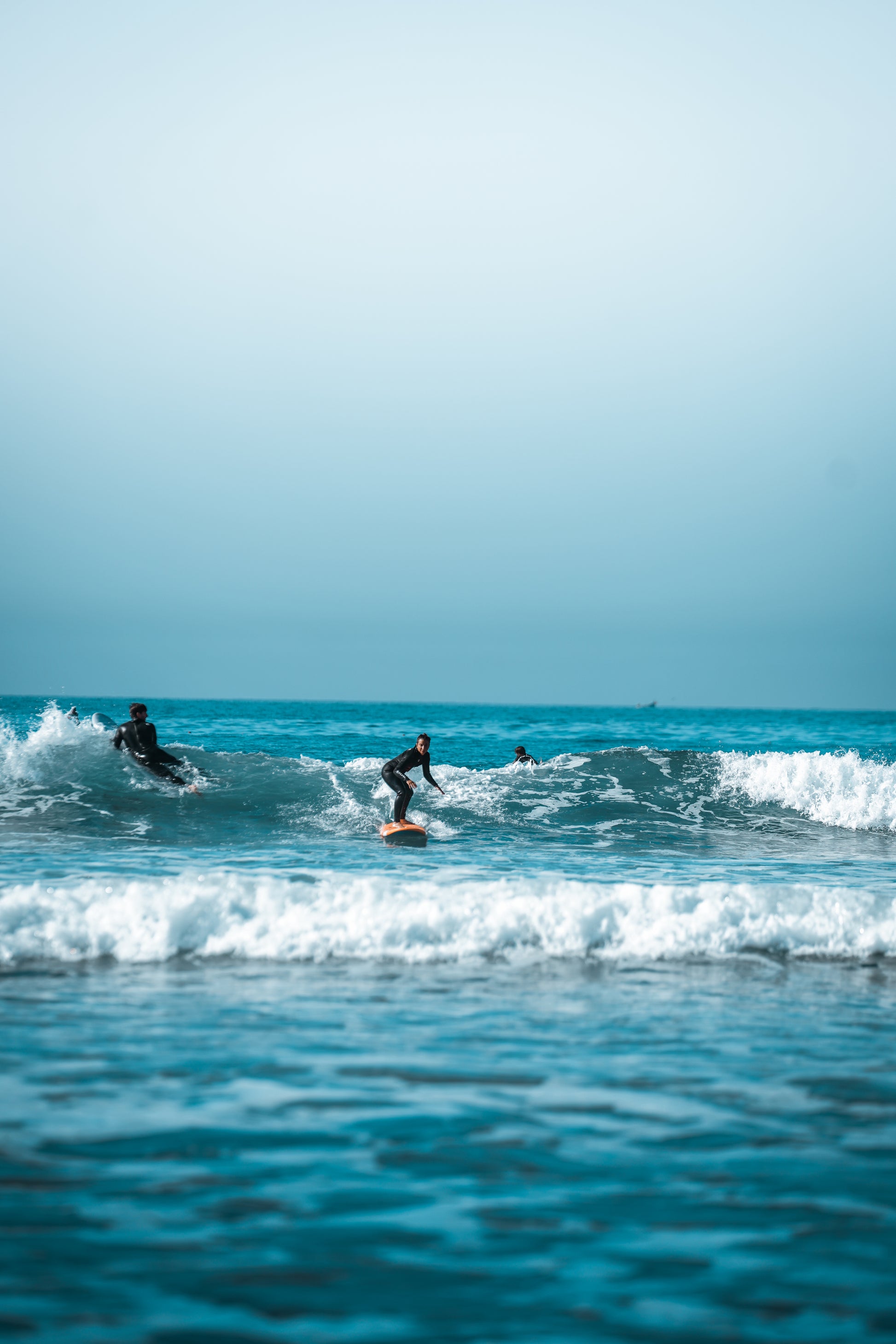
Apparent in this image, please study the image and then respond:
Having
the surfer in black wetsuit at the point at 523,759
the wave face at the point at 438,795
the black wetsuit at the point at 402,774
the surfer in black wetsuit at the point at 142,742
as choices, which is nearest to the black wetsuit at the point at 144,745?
the surfer in black wetsuit at the point at 142,742

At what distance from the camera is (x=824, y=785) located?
69.3 ft

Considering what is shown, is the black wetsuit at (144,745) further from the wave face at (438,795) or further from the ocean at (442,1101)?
the ocean at (442,1101)

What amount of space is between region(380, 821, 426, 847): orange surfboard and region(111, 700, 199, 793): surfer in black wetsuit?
4.75m

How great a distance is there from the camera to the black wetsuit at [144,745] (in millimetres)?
17797

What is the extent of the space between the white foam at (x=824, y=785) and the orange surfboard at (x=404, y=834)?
9003mm

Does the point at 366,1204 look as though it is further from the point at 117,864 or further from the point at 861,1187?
the point at 117,864

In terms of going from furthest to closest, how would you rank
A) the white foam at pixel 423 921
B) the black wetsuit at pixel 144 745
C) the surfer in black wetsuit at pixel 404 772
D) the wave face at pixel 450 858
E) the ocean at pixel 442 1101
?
the black wetsuit at pixel 144 745 < the surfer in black wetsuit at pixel 404 772 < the wave face at pixel 450 858 < the white foam at pixel 423 921 < the ocean at pixel 442 1101

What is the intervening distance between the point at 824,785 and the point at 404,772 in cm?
1003

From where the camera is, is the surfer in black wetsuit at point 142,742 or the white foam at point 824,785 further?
the white foam at point 824,785

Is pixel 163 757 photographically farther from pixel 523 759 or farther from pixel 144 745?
pixel 523 759

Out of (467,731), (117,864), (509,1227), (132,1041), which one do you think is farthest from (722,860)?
(467,731)

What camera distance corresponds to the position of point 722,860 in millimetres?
14445

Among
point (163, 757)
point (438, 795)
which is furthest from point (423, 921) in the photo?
point (438, 795)

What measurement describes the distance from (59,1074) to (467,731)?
145ft
